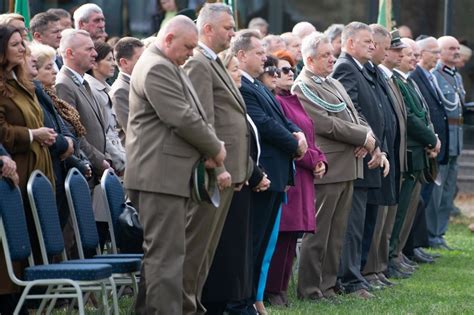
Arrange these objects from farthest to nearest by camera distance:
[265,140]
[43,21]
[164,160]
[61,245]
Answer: [43,21]
[265,140]
[61,245]
[164,160]

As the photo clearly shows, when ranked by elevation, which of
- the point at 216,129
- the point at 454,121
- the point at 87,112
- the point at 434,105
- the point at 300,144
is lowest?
the point at 454,121

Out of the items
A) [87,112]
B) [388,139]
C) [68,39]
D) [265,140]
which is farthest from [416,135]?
[68,39]

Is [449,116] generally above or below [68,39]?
below

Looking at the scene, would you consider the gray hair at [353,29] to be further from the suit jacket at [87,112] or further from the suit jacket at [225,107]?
the suit jacket at [225,107]

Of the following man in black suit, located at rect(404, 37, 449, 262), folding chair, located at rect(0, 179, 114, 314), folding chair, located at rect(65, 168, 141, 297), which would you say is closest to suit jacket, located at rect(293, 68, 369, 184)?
folding chair, located at rect(65, 168, 141, 297)

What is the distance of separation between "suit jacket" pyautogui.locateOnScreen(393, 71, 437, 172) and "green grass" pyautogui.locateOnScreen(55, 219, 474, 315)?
3.49 feet

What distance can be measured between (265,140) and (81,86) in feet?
4.54

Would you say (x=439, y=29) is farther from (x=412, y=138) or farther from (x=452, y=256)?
(x=412, y=138)

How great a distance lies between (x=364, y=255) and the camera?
39.7 ft

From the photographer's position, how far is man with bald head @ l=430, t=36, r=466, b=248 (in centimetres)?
1588

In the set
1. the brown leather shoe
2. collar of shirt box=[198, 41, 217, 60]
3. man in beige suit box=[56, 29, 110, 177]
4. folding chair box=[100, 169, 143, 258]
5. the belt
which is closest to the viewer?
collar of shirt box=[198, 41, 217, 60]

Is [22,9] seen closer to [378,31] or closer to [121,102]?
[121,102]

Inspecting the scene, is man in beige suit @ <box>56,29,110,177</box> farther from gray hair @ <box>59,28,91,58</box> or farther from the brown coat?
the brown coat

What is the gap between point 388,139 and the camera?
12047 millimetres
